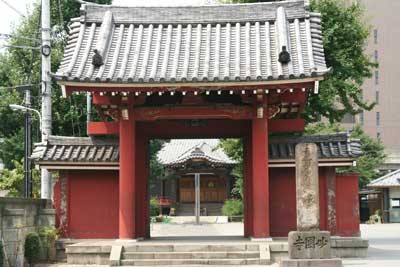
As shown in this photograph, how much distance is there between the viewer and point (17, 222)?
16891 millimetres

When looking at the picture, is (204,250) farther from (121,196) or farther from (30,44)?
(30,44)

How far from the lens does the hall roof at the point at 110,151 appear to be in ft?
61.5

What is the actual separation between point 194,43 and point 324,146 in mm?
5019

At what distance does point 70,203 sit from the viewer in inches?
761

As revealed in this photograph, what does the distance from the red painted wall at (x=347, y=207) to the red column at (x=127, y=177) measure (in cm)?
612

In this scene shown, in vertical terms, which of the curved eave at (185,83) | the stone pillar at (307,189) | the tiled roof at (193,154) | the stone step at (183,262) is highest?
the tiled roof at (193,154)

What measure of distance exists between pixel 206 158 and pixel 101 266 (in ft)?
121

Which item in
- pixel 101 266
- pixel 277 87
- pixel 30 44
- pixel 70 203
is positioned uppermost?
pixel 30 44

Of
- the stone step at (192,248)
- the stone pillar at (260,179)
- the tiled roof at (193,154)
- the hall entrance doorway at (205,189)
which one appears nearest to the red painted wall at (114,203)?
the stone pillar at (260,179)

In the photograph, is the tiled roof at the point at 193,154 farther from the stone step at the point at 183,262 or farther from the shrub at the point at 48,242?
the stone step at the point at 183,262

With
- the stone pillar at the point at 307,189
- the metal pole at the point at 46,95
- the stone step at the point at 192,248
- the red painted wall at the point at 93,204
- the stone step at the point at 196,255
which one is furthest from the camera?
the metal pole at the point at 46,95

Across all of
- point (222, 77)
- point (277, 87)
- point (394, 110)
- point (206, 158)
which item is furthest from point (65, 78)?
point (394, 110)

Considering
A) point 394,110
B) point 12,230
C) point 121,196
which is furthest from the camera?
point 394,110

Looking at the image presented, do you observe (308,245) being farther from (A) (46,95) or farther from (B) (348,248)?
(A) (46,95)
